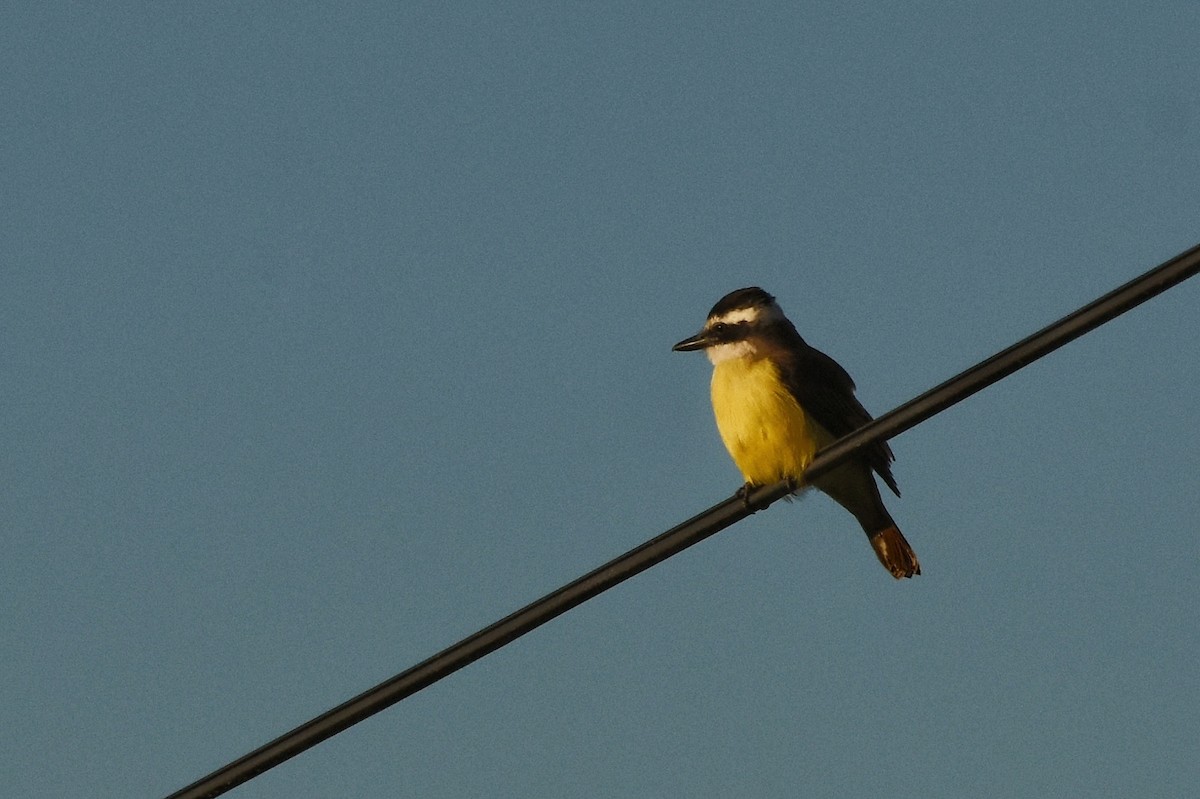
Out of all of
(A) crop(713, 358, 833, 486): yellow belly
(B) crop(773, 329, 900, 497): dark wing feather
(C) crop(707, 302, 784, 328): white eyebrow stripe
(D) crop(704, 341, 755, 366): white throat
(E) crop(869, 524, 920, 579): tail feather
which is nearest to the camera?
(A) crop(713, 358, 833, 486): yellow belly

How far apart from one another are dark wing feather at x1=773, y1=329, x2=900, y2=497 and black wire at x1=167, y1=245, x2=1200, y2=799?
372 cm

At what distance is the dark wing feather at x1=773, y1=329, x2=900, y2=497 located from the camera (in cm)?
1014

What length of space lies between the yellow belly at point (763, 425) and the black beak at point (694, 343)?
0.66 meters

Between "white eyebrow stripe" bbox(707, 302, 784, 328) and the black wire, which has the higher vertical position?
"white eyebrow stripe" bbox(707, 302, 784, 328)

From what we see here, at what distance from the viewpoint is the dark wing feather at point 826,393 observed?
33.3 ft

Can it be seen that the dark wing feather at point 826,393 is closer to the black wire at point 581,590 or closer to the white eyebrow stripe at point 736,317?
the white eyebrow stripe at point 736,317

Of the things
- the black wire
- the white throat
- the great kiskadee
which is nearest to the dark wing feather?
the great kiskadee

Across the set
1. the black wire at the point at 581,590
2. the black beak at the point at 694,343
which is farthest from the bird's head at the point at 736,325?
the black wire at the point at 581,590

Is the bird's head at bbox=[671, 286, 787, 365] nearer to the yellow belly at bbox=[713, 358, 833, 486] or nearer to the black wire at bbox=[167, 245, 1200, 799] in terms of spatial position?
the yellow belly at bbox=[713, 358, 833, 486]

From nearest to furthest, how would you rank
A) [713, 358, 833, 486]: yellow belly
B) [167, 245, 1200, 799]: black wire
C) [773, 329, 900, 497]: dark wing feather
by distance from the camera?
[167, 245, 1200, 799]: black wire < [713, 358, 833, 486]: yellow belly < [773, 329, 900, 497]: dark wing feather

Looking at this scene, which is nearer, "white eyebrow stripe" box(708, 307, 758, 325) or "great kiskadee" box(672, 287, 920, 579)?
"great kiskadee" box(672, 287, 920, 579)

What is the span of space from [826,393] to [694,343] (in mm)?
1060

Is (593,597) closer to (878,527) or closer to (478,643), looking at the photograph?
(478,643)

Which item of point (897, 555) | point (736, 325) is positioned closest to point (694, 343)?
point (736, 325)
